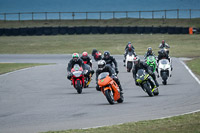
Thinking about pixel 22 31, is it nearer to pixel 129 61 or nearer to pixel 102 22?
pixel 102 22

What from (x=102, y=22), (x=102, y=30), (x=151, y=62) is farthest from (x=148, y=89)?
(x=102, y=22)

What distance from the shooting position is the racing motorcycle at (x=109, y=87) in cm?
1373

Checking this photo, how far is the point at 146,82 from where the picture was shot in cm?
1558

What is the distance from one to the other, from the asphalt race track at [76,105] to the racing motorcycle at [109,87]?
252mm

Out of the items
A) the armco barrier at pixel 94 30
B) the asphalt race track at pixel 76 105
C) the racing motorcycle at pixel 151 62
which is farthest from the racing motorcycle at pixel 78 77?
the armco barrier at pixel 94 30

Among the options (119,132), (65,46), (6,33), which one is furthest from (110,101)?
(6,33)

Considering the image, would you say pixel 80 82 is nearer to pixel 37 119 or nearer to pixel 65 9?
pixel 37 119

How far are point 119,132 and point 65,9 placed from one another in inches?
3096

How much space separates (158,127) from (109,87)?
4.27m

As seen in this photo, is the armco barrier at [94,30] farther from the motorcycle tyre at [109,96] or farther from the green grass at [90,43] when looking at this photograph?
the motorcycle tyre at [109,96]

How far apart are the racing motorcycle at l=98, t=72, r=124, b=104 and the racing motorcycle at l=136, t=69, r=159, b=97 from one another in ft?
5.18

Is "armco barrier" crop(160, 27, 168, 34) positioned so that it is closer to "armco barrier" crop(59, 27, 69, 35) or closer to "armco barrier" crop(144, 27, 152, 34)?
"armco barrier" crop(144, 27, 152, 34)

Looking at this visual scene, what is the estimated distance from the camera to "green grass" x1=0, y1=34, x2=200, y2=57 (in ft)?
161

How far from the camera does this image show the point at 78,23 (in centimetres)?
7069
